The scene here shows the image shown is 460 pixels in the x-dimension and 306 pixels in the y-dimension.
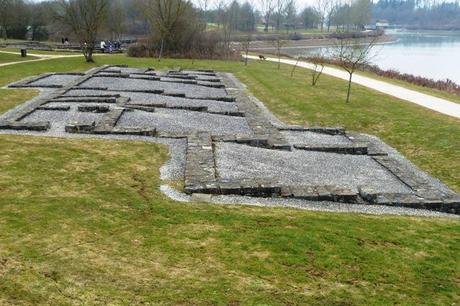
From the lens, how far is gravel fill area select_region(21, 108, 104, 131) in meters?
15.7

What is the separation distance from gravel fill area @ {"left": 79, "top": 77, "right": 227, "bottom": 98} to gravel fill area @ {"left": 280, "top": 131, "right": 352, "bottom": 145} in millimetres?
7578

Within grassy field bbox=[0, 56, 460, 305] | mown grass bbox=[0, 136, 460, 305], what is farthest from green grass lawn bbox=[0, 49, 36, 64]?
mown grass bbox=[0, 136, 460, 305]

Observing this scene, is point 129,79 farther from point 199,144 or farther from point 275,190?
point 275,190

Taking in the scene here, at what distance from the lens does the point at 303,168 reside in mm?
12234

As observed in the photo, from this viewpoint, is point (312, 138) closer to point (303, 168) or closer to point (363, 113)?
point (303, 168)

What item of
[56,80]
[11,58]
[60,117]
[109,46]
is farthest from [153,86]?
[109,46]

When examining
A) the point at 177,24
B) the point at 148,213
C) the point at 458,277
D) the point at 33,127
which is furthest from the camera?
the point at 177,24

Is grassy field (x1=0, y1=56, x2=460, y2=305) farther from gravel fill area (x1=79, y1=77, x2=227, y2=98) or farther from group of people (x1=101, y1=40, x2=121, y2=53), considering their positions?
group of people (x1=101, y1=40, x2=121, y2=53)

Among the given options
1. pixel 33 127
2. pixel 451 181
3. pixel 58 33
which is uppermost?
pixel 58 33

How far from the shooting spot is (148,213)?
344 inches

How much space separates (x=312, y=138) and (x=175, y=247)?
946 cm

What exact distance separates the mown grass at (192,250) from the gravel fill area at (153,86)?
13393mm

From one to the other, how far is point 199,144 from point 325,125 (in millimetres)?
7071

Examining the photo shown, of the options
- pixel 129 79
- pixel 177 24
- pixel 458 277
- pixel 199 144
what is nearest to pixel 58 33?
pixel 177 24
